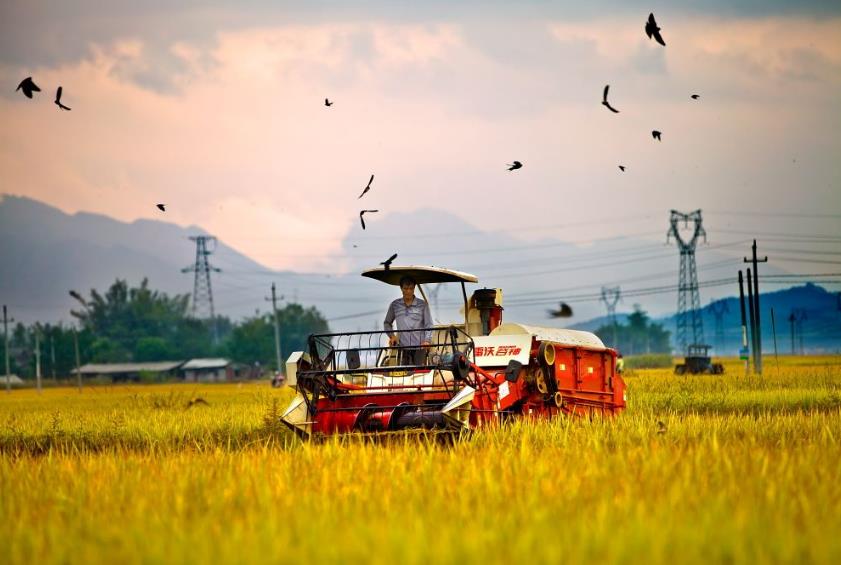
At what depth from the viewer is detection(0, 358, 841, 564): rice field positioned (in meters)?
6.96

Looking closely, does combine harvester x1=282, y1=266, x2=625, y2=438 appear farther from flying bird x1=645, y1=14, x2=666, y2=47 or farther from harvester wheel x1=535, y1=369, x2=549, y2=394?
flying bird x1=645, y1=14, x2=666, y2=47

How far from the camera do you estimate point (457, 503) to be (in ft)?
29.9

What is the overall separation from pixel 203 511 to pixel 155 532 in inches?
47.1

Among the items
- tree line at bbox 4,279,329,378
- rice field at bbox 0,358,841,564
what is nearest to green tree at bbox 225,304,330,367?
tree line at bbox 4,279,329,378

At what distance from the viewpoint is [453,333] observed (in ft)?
53.1

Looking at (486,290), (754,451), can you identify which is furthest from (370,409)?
(754,451)

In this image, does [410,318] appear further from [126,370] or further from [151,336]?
[151,336]

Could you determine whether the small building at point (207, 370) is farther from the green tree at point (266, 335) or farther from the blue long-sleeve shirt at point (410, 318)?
the blue long-sleeve shirt at point (410, 318)

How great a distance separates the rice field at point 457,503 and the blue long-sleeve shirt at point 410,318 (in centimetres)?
270

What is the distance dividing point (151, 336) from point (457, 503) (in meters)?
173

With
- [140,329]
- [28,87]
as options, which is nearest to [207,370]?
[140,329]

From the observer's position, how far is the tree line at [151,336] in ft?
519

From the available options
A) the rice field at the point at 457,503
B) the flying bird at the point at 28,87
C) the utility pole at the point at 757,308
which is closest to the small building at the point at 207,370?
the utility pole at the point at 757,308

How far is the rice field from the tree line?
452 ft
